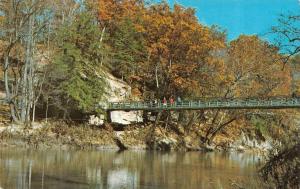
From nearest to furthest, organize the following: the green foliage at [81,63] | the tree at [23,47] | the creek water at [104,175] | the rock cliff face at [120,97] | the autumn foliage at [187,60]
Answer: the creek water at [104,175] < the tree at [23,47] < the green foliage at [81,63] < the rock cliff face at [120,97] < the autumn foliage at [187,60]

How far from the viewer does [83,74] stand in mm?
35781

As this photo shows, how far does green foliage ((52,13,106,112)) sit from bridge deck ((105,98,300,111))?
215 cm

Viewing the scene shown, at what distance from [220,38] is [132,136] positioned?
44.3ft

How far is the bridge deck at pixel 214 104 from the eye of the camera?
3281cm

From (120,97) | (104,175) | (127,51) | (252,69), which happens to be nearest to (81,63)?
(120,97)

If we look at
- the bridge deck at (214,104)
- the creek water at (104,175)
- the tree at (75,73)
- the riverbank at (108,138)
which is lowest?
the creek water at (104,175)

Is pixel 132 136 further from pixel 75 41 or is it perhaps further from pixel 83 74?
pixel 75 41

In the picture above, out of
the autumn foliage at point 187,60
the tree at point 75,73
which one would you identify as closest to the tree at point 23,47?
the tree at point 75,73

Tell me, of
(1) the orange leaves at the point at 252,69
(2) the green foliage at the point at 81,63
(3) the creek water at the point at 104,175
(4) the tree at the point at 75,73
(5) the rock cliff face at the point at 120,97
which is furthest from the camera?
(1) the orange leaves at the point at 252,69

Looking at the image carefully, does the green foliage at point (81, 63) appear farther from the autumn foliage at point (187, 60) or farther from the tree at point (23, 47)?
the autumn foliage at point (187, 60)

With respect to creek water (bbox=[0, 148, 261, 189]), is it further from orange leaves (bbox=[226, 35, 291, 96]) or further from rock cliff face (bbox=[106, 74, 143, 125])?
orange leaves (bbox=[226, 35, 291, 96])

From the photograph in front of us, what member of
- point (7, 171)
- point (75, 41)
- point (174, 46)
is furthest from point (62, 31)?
point (7, 171)

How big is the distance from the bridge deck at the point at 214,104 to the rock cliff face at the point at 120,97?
1013 mm

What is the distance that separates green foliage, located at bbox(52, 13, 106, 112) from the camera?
111ft
